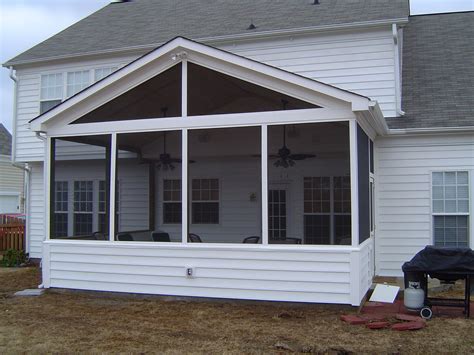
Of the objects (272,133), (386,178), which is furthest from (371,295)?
(272,133)

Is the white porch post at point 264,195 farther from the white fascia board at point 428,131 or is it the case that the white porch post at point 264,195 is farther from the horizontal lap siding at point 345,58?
the horizontal lap siding at point 345,58

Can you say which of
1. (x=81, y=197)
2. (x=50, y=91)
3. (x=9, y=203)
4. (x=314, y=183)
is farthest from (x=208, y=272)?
(x=9, y=203)

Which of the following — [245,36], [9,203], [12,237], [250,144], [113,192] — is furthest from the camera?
[9,203]

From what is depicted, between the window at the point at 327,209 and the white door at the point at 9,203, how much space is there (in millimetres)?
17192

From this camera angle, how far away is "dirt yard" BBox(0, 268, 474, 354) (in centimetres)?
569

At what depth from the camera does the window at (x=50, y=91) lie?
508 inches

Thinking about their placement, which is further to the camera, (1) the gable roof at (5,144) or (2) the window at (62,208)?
(1) the gable roof at (5,144)

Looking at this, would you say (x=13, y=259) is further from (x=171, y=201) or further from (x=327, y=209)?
(x=327, y=209)

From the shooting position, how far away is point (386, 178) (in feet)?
32.8

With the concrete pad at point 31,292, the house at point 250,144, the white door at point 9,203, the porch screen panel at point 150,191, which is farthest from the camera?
the white door at point 9,203

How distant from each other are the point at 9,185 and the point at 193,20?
1469cm

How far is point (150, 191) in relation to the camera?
12.8m

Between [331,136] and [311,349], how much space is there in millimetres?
6050

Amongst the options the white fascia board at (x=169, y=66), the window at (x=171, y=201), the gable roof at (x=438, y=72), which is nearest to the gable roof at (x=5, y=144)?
the window at (x=171, y=201)
